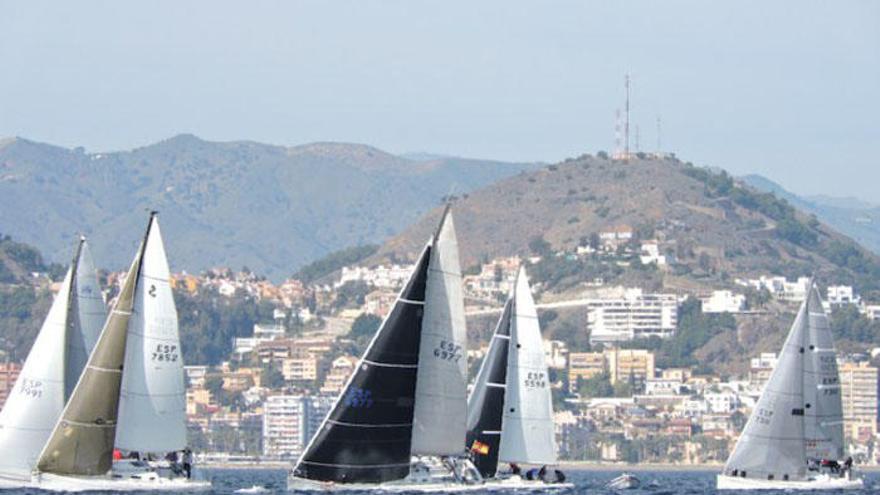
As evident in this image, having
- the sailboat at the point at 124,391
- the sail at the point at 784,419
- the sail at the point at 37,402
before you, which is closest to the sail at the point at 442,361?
the sailboat at the point at 124,391

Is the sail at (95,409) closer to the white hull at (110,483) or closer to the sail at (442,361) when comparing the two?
the white hull at (110,483)

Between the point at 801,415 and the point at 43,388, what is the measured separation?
23.8 metres

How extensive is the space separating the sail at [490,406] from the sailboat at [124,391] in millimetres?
9496

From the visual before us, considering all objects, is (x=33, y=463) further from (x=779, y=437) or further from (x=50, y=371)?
(x=779, y=437)

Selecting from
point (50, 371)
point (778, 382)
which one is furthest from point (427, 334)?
point (778, 382)

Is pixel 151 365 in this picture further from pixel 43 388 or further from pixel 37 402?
pixel 37 402

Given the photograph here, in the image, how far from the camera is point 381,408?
67.2m

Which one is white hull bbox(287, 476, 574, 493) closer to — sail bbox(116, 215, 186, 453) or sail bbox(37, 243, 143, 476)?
sail bbox(116, 215, 186, 453)

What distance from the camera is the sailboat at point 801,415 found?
7950cm

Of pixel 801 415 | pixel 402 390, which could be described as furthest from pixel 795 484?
pixel 402 390

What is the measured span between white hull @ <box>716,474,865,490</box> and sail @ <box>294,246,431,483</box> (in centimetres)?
1646

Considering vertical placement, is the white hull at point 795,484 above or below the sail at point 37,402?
below

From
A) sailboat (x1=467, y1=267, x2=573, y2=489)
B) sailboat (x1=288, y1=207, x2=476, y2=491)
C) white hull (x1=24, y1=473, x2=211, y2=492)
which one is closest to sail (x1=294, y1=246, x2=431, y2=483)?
sailboat (x1=288, y1=207, x2=476, y2=491)

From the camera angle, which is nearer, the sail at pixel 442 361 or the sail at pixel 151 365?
the sail at pixel 442 361
